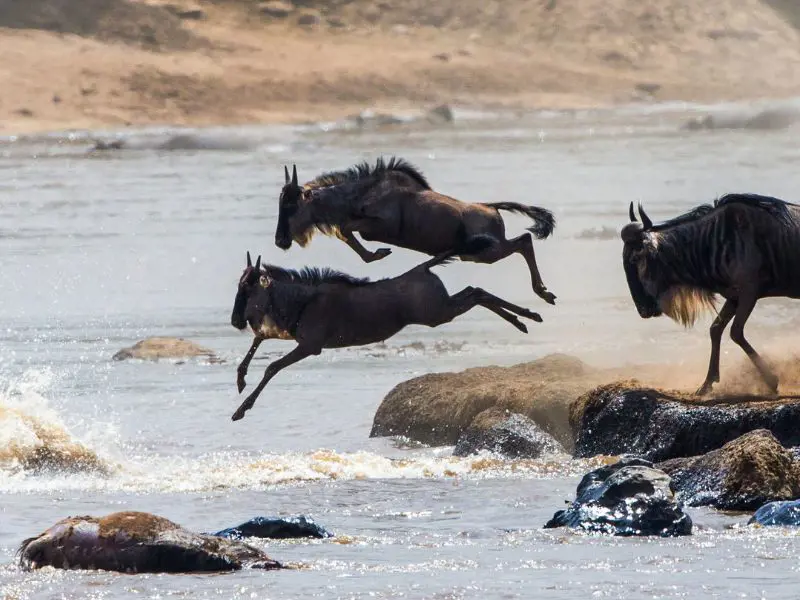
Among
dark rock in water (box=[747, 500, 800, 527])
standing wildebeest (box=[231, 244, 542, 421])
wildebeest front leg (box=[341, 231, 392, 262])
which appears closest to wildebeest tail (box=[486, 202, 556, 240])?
standing wildebeest (box=[231, 244, 542, 421])

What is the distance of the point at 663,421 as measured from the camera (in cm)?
1287

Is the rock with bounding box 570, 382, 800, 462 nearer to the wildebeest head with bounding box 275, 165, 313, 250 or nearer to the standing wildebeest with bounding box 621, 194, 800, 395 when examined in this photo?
the standing wildebeest with bounding box 621, 194, 800, 395

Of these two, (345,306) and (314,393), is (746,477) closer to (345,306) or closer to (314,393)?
(345,306)

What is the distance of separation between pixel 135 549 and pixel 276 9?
7061 cm

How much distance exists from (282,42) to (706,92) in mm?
16924

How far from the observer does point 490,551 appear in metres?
10.1

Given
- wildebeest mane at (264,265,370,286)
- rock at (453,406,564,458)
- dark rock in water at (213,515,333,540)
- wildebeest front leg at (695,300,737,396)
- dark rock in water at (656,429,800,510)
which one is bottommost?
dark rock in water at (213,515,333,540)

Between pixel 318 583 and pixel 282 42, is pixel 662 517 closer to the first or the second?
pixel 318 583

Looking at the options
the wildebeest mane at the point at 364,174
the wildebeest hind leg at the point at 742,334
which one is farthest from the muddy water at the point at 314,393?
the wildebeest mane at the point at 364,174

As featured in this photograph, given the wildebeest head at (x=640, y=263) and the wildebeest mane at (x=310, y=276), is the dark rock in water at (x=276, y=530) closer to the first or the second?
the wildebeest mane at (x=310, y=276)

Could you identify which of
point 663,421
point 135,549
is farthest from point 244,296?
point 135,549

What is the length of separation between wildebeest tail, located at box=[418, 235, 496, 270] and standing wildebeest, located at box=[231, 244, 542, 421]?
0.01m

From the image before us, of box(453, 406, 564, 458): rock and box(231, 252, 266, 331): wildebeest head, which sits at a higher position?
box(231, 252, 266, 331): wildebeest head

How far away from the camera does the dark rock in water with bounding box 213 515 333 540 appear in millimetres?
10602
